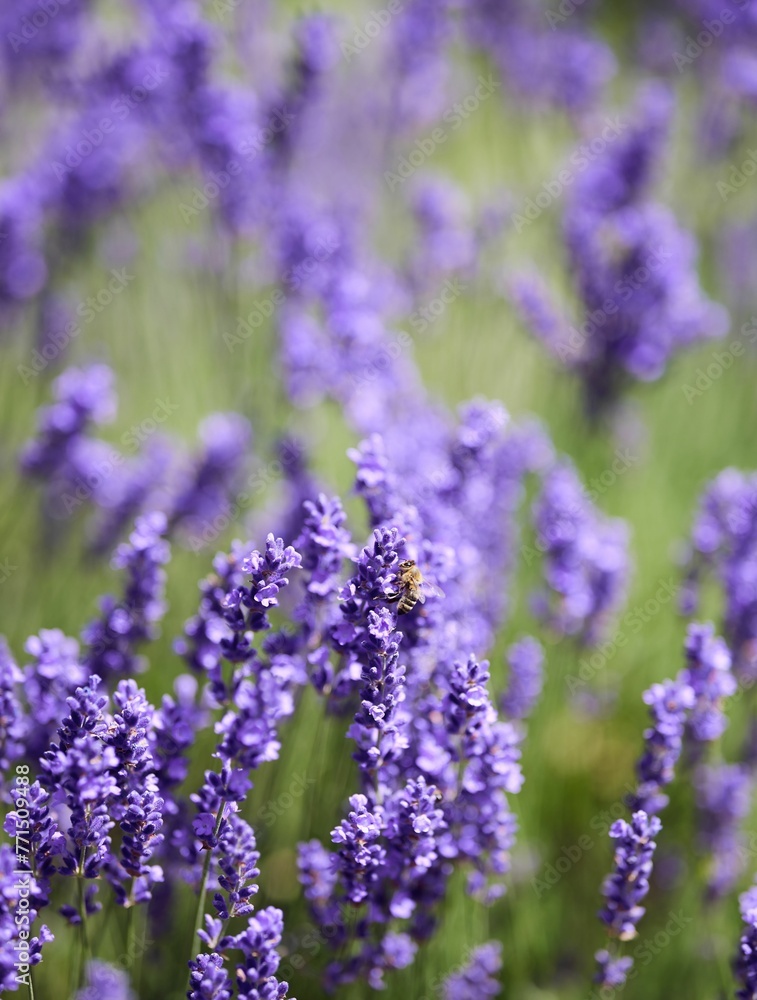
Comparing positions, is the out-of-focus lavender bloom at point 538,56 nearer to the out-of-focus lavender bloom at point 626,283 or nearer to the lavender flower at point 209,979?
the out-of-focus lavender bloom at point 626,283

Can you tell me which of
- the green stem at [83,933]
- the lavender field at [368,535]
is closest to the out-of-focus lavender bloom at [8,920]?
the lavender field at [368,535]

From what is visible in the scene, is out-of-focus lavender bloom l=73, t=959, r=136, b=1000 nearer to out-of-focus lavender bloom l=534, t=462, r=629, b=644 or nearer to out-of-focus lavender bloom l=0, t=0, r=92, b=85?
out-of-focus lavender bloom l=534, t=462, r=629, b=644

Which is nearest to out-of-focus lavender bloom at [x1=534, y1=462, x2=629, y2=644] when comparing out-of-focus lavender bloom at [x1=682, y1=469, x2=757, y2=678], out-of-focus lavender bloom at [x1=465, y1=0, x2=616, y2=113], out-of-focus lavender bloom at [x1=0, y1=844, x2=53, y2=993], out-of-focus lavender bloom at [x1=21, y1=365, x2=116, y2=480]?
out-of-focus lavender bloom at [x1=682, y1=469, x2=757, y2=678]

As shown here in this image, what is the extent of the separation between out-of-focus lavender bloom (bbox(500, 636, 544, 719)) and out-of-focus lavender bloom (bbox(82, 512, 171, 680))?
0.82 metres

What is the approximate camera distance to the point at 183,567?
3.52 meters

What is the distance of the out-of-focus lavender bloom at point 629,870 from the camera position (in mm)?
1620

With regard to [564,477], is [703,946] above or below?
below

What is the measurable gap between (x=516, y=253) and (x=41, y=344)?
10.8ft

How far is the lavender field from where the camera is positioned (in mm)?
1622

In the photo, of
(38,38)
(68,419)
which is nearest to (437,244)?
(38,38)

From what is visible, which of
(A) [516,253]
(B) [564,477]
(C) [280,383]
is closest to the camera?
(B) [564,477]

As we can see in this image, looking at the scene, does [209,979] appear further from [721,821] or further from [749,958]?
[721,821]

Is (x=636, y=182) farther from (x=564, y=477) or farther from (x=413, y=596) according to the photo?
(x=413, y=596)

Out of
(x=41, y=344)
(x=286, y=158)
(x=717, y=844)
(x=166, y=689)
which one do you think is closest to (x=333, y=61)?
(x=286, y=158)
